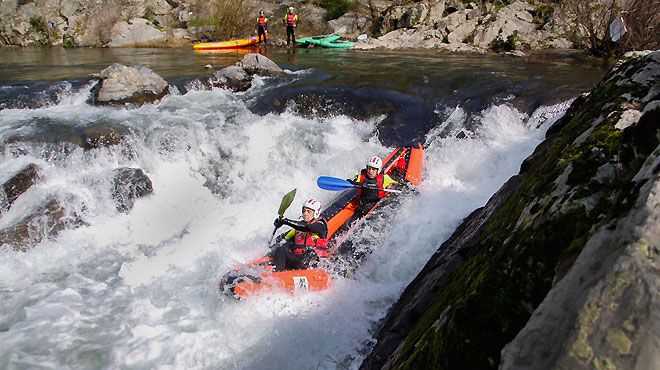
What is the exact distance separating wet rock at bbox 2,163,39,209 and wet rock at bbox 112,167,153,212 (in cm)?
114

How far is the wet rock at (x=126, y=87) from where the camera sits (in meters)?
9.76

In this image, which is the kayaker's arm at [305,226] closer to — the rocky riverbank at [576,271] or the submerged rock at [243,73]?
the rocky riverbank at [576,271]

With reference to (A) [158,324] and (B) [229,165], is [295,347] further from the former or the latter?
(B) [229,165]

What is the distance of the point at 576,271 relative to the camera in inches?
52.2

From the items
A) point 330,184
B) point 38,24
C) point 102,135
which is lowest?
point 330,184

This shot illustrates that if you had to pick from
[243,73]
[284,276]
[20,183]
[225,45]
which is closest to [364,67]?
[243,73]

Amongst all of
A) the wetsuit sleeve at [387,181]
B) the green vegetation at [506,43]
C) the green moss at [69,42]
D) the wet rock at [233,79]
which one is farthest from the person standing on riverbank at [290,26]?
the wetsuit sleeve at [387,181]

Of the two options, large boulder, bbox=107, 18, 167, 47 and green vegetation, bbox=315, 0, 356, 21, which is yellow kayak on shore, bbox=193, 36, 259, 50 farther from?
green vegetation, bbox=315, 0, 356, 21

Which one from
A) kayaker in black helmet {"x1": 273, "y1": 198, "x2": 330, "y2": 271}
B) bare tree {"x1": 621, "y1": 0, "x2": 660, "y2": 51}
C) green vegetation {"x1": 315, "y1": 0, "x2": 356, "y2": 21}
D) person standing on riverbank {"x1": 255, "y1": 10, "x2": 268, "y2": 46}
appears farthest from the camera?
green vegetation {"x1": 315, "y1": 0, "x2": 356, "y2": 21}

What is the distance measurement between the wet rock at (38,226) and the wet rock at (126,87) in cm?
360

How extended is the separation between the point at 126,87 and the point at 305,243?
633 cm

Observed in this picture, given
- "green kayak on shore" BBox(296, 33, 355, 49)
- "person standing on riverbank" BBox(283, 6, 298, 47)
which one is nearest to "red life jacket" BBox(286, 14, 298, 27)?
"person standing on riverbank" BBox(283, 6, 298, 47)

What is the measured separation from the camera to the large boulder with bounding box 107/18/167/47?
23.2 metres

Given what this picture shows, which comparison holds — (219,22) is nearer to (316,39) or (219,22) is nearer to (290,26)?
(290,26)
